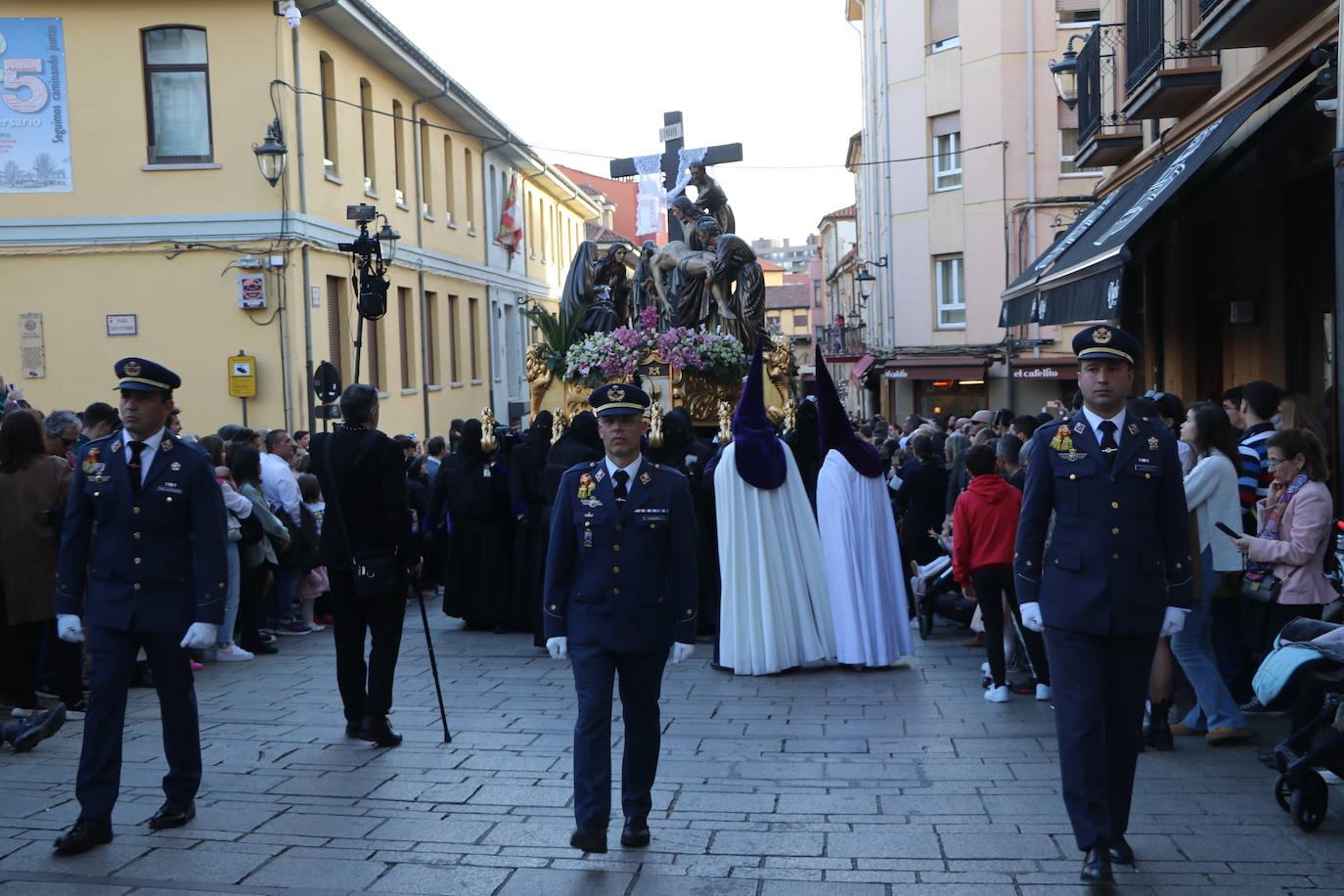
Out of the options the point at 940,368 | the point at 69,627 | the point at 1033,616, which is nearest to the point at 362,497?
the point at 69,627

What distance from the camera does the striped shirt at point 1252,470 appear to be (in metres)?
7.88

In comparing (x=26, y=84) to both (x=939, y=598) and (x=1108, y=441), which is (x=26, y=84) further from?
(x=1108, y=441)

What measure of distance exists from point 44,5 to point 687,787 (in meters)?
17.8

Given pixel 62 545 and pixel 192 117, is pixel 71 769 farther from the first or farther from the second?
pixel 192 117

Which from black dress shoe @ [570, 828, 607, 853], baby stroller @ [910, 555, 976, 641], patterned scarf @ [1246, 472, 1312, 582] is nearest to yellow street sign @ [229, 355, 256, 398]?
baby stroller @ [910, 555, 976, 641]

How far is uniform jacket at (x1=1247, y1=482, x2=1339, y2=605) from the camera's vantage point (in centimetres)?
680

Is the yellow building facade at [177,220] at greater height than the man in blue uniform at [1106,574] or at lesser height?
greater

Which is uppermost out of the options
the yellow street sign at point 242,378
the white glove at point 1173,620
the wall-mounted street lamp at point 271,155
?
the wall-mounted street lamp at point 271,155

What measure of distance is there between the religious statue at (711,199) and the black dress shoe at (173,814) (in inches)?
445

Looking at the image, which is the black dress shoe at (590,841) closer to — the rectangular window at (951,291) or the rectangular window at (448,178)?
the rectangular window at (448,178)

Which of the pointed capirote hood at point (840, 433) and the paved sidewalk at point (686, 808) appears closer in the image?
the paved sidewalk at point (686, 808)

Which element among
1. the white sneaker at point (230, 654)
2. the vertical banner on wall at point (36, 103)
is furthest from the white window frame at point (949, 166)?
the white sneaker at point (230, 654)

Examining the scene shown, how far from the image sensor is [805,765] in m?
6.84

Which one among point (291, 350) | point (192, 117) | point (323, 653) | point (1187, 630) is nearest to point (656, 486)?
point (1187, 630)
